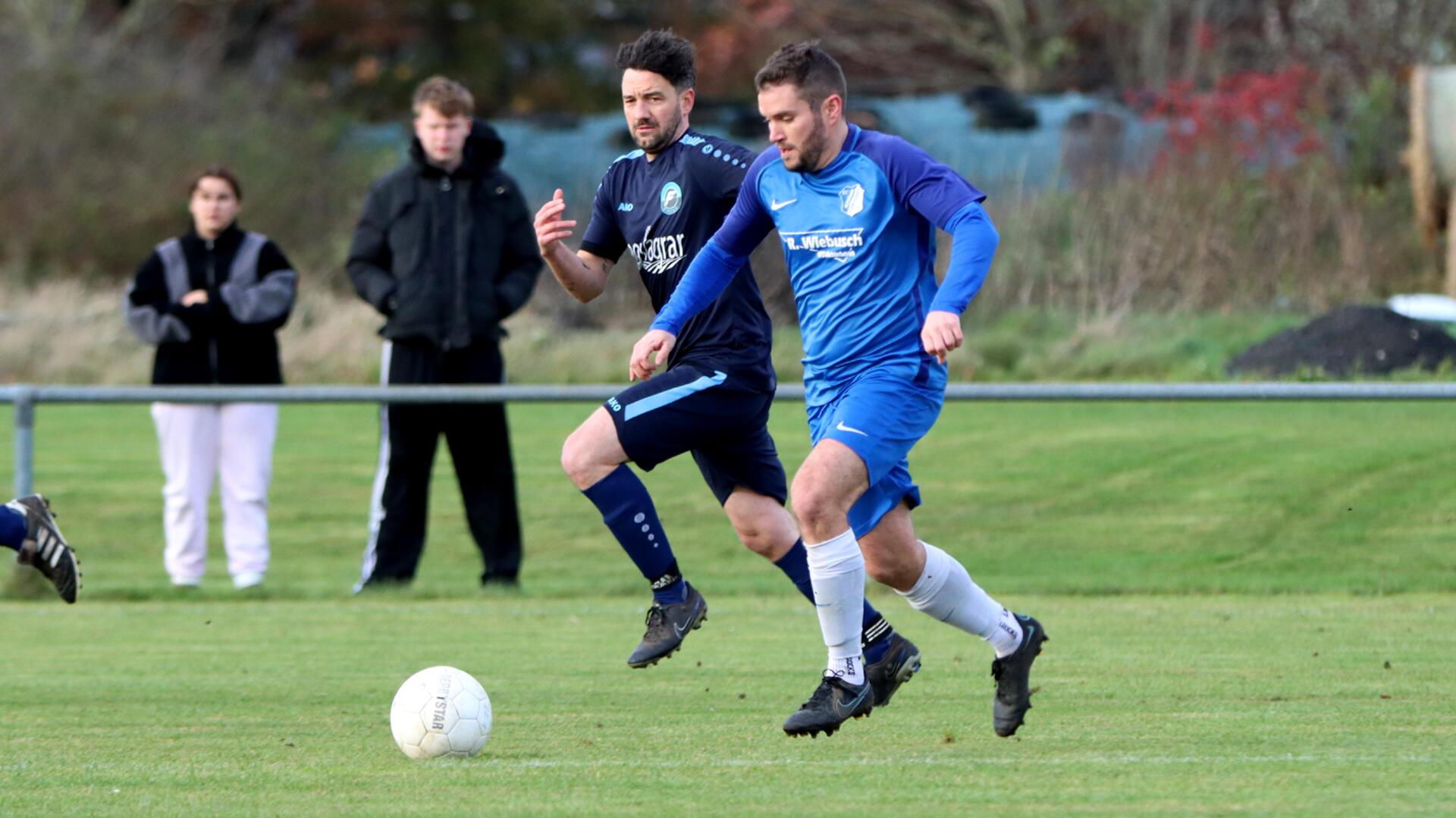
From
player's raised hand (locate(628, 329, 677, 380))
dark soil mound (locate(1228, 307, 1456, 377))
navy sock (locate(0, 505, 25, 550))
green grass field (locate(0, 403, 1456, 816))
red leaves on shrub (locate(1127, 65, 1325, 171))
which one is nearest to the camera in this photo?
green grass field (locate(0, 403, 1456, 816))

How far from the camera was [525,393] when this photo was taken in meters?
11.0

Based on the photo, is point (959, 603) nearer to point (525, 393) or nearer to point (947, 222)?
point (947, 222)

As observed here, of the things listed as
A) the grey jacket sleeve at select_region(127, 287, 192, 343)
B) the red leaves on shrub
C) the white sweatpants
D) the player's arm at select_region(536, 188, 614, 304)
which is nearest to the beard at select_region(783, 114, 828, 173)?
the player's arm at select_region(536, 188, 614, 304)

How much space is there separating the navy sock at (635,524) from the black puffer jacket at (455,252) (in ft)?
13.4

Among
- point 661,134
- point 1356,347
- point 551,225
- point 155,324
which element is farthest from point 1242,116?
point 551,225

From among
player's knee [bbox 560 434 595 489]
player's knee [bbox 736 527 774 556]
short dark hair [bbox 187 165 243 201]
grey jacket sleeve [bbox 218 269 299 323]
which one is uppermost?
short dark hair [bbox 187 165 243 201]

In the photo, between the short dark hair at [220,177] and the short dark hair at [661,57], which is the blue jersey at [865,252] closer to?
the short dark hair at [661,57]

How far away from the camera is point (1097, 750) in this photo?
6.20m

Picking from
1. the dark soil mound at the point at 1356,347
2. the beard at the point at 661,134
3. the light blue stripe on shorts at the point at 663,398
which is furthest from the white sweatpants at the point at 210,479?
the dark soil mound at the point at 1356,347

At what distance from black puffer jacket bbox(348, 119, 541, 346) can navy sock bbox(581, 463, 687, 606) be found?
407 centimetres

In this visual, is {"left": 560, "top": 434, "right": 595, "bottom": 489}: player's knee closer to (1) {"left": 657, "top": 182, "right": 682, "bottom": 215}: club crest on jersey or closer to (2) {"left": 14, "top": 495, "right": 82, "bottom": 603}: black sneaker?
(1) {"left": 657, "top": 182, "right": 682, "bottom": 215}: club crest on jersey

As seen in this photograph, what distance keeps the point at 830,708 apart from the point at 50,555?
11.0 ft

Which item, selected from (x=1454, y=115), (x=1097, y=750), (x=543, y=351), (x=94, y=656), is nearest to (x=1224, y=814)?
(x=1097, y=750)

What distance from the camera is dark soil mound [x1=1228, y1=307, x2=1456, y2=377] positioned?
15633 millimetres
